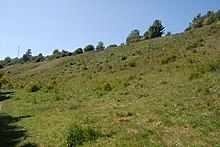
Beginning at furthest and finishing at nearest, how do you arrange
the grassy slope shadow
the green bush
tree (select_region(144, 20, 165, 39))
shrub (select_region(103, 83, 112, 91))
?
1. tree (select_region(144, 20, 165, 39))
2. shrub (select_region(103, 83, 112, 91))
3. the grassy slope shadow
4. the green bush

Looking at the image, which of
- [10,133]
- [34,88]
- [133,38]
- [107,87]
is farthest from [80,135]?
[133,38]

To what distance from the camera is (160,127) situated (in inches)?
459

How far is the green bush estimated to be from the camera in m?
11.5

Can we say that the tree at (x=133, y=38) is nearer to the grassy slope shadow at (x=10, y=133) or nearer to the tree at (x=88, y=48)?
the tree at (x=88, y=48)

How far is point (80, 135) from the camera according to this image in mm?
11867

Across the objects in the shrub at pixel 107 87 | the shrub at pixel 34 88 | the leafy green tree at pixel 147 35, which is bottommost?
the shrub at pixel 107 87

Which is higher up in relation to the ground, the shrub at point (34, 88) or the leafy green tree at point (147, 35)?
the leafy green tree at point (147, 35)

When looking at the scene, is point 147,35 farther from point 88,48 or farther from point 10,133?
point 10,133

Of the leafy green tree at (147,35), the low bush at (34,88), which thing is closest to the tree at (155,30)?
the leafy green tree at (147,35)

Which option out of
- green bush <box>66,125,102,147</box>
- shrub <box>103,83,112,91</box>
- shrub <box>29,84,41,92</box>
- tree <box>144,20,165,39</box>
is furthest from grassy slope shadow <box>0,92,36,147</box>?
tree <box>144,20,165,39</box>

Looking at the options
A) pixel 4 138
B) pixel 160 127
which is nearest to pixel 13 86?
pixel 4 138

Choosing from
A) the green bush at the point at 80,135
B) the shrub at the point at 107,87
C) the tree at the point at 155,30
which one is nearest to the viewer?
the green bush at the point at 80,135

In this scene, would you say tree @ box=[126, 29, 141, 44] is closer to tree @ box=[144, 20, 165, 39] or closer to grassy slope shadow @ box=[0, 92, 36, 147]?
tree @ box=[144, 20, 165, 39]

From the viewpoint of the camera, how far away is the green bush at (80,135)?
1146 centimetres
